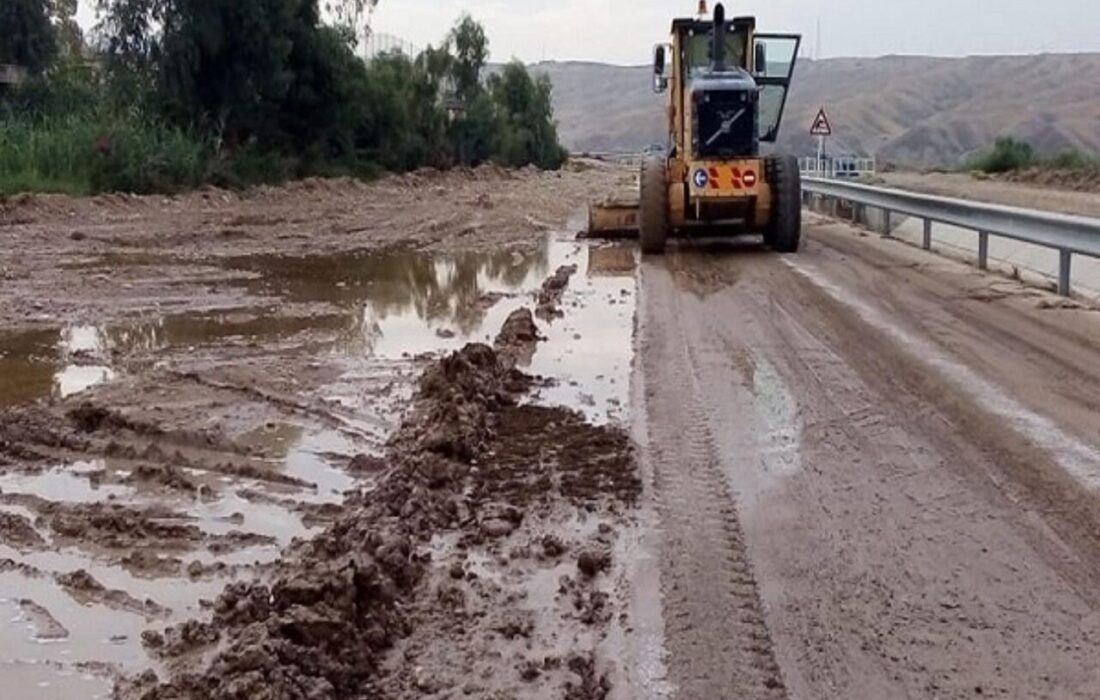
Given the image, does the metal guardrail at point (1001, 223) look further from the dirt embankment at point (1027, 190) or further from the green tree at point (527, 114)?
the green tree at point (527, 114)

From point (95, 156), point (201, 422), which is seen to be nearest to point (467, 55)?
point (95, 156)

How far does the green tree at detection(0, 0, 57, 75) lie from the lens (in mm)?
41219

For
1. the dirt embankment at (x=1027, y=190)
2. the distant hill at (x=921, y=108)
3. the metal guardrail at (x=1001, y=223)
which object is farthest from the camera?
the distant hill at (x=921, y=108)

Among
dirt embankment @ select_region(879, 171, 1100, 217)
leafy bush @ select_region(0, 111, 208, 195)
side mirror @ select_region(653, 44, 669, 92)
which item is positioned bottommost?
dirt embankment @ select_region(879, 171, 1100, 217)

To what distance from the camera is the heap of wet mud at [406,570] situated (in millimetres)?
4113

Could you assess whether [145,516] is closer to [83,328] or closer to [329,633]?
[329,633]

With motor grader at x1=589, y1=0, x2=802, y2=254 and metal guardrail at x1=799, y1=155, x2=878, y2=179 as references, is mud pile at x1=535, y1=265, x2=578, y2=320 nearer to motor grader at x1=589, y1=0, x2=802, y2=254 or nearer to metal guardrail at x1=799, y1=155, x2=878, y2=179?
motor grader at x1=589, y1=0, x2=802, y2=254

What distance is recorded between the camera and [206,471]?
263 inches

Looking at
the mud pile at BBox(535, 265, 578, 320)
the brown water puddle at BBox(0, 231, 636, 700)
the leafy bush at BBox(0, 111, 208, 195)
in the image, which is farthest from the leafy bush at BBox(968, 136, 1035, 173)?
the mud pile at BBox(535, 265, 578, 320)

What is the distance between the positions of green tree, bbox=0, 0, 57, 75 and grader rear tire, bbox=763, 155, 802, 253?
3098 centimetres

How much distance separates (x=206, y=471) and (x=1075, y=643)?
4.19 meters

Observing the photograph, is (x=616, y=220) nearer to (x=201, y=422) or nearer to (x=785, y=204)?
(x=785, y=204)

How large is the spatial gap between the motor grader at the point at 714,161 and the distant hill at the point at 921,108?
6680 centimetres

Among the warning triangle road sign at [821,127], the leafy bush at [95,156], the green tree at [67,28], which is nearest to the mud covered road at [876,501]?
the leafy bush at [95,156]
